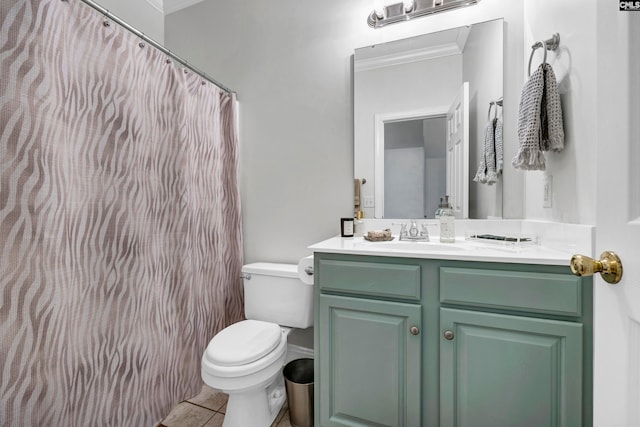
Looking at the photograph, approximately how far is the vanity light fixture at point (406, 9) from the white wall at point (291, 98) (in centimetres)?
5

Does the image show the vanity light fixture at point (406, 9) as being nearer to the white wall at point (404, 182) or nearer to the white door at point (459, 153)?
the white door at point (459, 153)

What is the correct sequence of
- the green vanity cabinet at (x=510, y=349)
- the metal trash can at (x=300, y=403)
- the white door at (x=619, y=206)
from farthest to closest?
the metal trash can at (x=300, y=403)
the green vanity cabinet at (x=510, y=349)
the white door at (x=619, y=206)

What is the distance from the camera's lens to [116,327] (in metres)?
1.28

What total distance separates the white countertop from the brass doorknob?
1.49 ft

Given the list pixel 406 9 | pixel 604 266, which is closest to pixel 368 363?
pixel 604 266

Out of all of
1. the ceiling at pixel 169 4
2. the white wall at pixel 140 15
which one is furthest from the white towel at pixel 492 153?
the white wall at pixel 140 15

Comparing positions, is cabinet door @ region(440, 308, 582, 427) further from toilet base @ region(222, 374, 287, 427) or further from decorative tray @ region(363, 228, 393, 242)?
toilet base @ region(222, 374, 287, 427)

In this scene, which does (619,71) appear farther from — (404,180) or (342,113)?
(342,113)

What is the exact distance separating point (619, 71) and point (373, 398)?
1258 millimetres

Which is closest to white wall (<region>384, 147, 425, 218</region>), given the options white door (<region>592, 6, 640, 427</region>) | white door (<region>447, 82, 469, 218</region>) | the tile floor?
white door (<region>447, 82, 469, 218</region>)

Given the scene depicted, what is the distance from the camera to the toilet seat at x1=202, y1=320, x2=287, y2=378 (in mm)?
1255

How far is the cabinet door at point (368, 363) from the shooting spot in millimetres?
1131

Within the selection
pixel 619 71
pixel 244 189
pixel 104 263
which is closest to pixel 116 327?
pixel 104 263

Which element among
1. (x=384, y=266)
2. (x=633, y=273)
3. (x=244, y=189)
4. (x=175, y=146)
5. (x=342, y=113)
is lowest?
(x=384, y=266)
